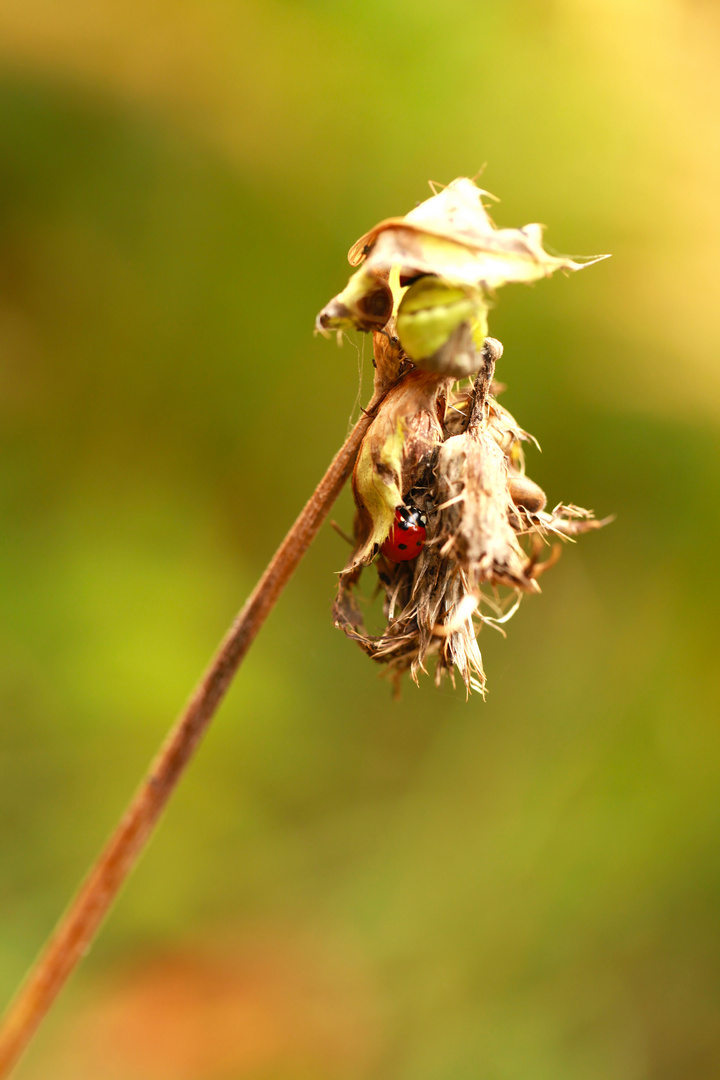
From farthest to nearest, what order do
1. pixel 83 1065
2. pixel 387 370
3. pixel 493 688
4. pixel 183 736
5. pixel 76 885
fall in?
pixel 493 688 → pixel 76 885 → pixel 83 1065 → pixel 387 370 → pixel 183 736

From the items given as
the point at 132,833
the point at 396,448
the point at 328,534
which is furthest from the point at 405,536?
the point at 328,534

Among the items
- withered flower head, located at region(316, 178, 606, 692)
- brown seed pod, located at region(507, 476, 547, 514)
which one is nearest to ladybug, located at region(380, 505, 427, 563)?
withered flower head, located at region(316, 178, 606, 692)

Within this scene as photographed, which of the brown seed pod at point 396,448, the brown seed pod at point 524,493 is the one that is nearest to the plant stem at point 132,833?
the brown seed pod at point 396,448

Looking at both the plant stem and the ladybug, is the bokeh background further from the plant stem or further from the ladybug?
the plant stem

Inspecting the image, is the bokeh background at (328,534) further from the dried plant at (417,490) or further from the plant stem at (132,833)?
the plant stem at (132,833)

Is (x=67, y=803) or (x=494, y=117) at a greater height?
(x=494, y=117)

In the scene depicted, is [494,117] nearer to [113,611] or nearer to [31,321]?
[31,321]

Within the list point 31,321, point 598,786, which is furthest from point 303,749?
point 31,321
